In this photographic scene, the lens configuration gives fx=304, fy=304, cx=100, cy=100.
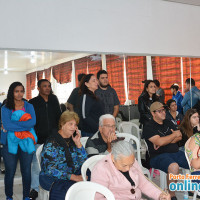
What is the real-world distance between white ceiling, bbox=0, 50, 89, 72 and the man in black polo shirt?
1.49 m

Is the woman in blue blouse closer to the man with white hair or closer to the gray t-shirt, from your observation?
the man with white hair

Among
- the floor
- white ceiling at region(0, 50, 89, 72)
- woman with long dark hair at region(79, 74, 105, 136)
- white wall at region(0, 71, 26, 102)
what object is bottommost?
the floor

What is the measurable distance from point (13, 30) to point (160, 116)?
210 centimetres

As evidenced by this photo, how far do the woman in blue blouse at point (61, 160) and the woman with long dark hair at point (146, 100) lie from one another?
7.02 ft

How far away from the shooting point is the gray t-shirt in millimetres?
4409

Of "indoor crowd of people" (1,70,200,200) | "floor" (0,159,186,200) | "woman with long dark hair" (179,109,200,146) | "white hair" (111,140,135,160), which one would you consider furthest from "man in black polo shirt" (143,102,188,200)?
"white hair" (111,140,135,160)

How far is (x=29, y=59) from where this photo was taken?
398 cm

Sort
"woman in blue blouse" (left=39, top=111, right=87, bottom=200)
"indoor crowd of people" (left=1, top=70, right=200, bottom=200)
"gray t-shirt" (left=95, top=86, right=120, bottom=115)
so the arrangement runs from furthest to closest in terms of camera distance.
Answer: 1. "gray t-shirt" (left=95, top=86, right=120, bottom=115)
2. "woman in blue blouse" (left=39, top=111, right=87, bottom=200)
3. "indoor crowd of people" (left=1, top=70, right=200, bottom=200)

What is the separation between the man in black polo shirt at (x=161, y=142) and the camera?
3406 millimetres

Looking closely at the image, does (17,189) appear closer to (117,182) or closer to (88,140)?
(88,140)

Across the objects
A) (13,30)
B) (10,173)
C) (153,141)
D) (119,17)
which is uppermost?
(119,17)

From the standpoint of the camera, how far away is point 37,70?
4.05 metres

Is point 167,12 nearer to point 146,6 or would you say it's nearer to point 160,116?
point 146,6

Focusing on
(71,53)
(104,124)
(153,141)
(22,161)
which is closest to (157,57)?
(71,53)
